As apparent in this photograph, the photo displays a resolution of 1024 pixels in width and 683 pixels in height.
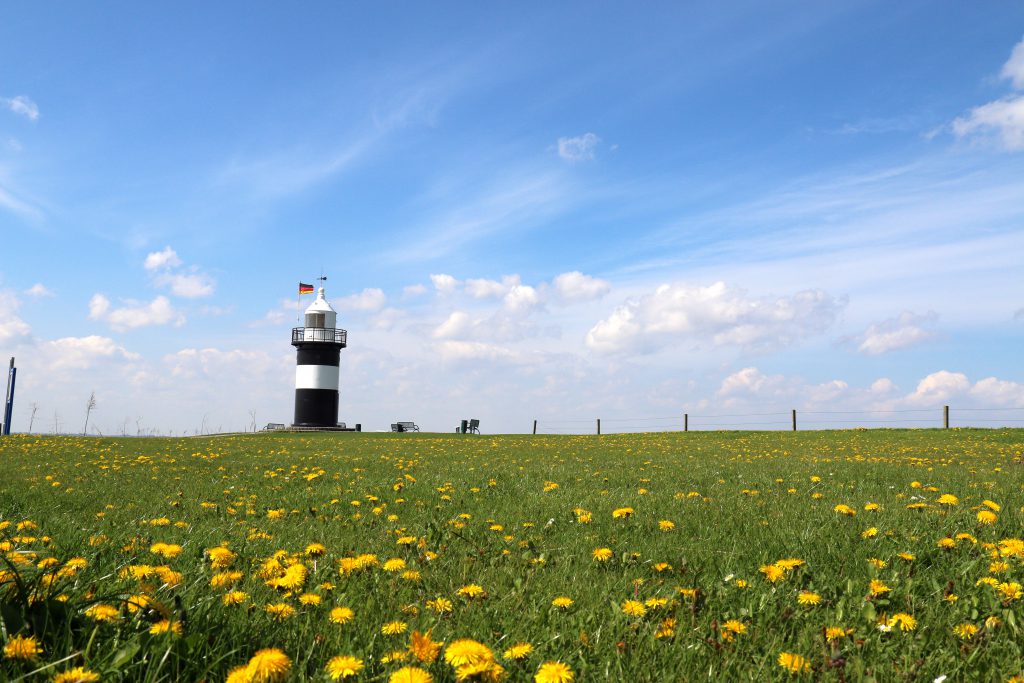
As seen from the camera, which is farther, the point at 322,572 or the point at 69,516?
the point at 69,516

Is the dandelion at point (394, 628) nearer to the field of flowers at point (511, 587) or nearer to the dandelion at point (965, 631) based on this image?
the field of flowers at point (511, 587)

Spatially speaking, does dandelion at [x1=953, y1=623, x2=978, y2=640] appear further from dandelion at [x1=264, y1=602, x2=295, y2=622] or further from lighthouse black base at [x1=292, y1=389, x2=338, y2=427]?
lighthouse black base at [x1=292, y1=389, x2=338, y2=427]

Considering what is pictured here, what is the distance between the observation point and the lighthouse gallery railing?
161 feet

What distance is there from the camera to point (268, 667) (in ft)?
7.22

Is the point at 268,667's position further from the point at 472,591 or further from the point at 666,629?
the point at 666,629

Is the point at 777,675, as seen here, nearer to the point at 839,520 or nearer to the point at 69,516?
the point at 839,520

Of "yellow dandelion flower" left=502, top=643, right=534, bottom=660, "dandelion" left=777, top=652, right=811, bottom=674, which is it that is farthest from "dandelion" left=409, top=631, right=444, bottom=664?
"dandelion" left=777, top=652, right=811, bottom=674

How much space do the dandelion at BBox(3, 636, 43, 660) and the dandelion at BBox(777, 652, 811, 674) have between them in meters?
2.87

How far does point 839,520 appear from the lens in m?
6.06

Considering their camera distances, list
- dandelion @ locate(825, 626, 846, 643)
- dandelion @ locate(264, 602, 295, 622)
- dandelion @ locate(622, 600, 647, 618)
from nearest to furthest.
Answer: dandelion @ locate(264, 602, 295, 622) < dandelion @ locate(825, 626, 846, 643) < dandelion @ locate(622, 600, 647, 618)

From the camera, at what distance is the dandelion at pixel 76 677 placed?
1988 mm

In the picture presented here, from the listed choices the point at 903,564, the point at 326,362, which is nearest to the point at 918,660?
the point at 903,564

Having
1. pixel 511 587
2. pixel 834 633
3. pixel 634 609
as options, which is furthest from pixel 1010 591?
pixel 511 587

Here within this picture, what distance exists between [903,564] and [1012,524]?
229 cm
